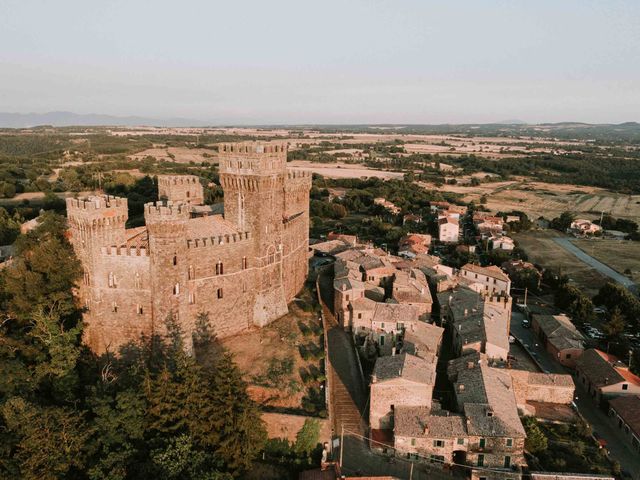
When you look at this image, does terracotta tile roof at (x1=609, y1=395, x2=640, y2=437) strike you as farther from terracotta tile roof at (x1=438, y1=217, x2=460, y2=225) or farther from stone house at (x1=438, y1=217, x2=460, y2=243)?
terracotta tile roof at (x1=438, y1=217, x2=460, y2=225)

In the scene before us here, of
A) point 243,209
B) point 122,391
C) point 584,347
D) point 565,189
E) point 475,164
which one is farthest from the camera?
point 475,164

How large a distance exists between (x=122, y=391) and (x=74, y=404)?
2.93 meters

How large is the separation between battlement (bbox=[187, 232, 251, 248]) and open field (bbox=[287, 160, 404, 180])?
114 meters

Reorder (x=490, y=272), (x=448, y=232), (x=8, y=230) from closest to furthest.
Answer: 1. (x=490, y=272)
2. (x=8, y=230)
3. (x=448, y=232)

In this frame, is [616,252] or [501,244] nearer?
[501,244]

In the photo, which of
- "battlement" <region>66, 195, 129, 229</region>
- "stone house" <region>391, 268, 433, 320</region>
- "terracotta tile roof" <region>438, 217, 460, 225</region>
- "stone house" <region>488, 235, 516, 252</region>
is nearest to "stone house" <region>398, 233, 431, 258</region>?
"terracotta tile roof" <region>438, 217, 460, 225</region>

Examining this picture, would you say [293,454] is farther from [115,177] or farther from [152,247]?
[115,177]

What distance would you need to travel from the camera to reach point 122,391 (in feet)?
90.3

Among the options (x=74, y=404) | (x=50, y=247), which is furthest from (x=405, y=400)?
(x=50, y=247)

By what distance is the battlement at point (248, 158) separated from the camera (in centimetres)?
3431

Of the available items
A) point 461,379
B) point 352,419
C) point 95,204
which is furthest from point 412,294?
point 95,204

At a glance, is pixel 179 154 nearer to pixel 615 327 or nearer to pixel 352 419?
pixel 615 327

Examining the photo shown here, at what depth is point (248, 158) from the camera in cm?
3434

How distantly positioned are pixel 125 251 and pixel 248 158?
992 centimetres
